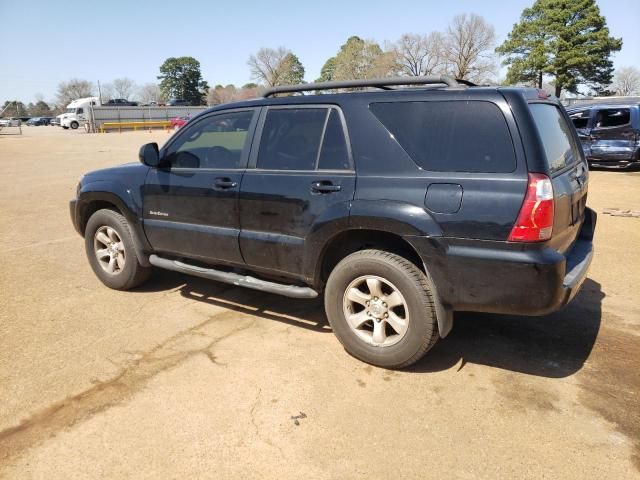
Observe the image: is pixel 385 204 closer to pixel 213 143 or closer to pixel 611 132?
pixel 213 143

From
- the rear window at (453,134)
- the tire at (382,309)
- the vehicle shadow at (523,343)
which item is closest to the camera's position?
the rear window at (453,134)

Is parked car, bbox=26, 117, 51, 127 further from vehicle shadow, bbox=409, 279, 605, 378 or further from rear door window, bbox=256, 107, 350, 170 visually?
vehicle shadow, bbox=409, 279, 605, 378

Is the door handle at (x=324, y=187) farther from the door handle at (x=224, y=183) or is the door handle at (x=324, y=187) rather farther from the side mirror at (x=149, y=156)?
the side mirror at (x=149, y=156)

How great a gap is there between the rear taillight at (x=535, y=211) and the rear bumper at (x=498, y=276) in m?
0.08

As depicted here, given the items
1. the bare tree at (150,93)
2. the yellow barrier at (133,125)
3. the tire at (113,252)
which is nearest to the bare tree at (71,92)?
the bare tree at (150,93)

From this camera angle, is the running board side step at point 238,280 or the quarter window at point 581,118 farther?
the quarter window at point 581,118

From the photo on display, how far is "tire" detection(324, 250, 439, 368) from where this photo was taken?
3.15m

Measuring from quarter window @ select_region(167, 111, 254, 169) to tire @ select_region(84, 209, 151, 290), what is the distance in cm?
90

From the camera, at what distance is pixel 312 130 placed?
3680 millimetres

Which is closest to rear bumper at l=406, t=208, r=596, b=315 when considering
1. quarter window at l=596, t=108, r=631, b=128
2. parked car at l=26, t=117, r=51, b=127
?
quarter window at l=596, t=108, r=631, b=128

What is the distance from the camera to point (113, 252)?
192 inches

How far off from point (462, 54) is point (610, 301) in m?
60.9

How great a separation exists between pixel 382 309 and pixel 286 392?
0.83 metres

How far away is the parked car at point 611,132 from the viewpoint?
1316 centimetres
